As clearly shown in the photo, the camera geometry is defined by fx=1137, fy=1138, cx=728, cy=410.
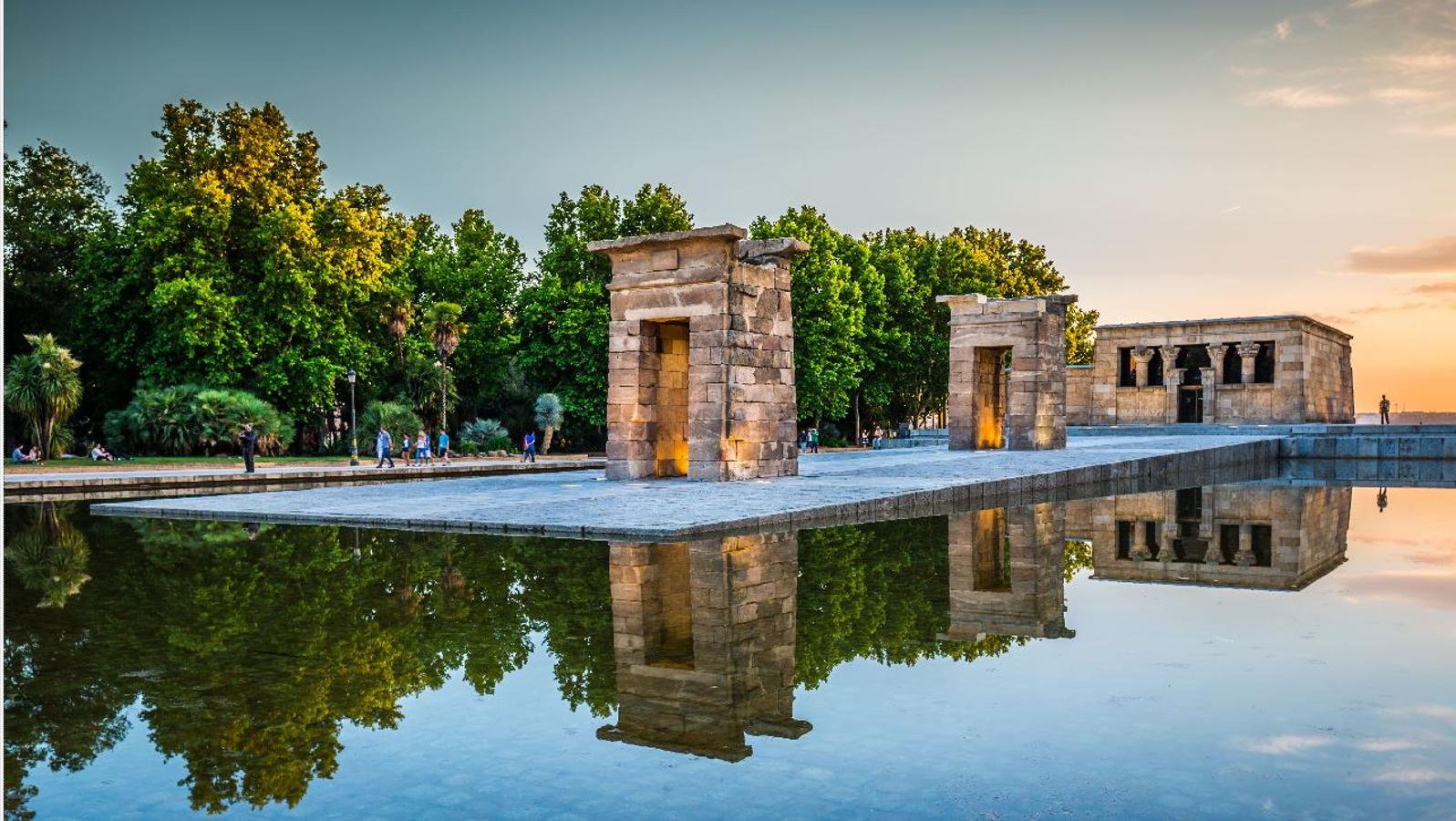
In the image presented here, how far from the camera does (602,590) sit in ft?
25.6

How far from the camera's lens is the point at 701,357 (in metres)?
18.3

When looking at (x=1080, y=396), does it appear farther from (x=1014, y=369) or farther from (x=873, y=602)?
(x=873, y=602)

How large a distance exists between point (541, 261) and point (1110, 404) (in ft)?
78.2

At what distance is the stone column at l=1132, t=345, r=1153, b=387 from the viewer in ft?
151

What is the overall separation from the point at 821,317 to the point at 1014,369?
14.2 meters

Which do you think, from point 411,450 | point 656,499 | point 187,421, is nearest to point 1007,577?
point 656,499

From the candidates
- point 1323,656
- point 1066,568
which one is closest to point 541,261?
point 1066,568

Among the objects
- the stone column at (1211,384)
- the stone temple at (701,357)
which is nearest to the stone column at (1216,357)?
the stone column at (1211,384)

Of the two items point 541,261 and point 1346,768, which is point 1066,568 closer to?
point 1346,768

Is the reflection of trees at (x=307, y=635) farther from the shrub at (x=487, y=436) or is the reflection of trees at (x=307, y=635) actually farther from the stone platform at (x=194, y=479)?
the shrub at (x=487, y=436)

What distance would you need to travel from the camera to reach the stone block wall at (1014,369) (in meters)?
29.4

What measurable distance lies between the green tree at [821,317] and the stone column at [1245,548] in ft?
94.7

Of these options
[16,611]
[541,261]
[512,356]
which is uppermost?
[541,261]

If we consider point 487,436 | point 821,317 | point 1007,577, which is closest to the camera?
point 1007,577
